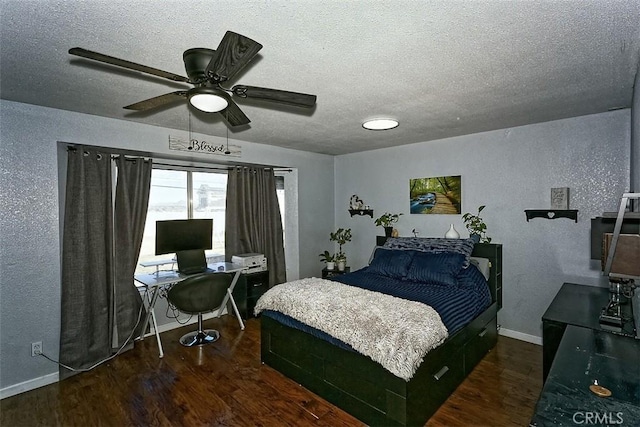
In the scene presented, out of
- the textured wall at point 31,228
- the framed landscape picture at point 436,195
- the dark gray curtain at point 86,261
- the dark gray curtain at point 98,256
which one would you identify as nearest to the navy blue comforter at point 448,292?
the framed landscape picture at point 436,195

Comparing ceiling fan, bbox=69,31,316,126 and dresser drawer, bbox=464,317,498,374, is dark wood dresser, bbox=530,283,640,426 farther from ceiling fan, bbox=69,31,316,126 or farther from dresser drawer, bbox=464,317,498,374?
ceiling fan, bbox=69,31,316,126

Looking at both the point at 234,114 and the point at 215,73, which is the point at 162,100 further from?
the point at 215,73

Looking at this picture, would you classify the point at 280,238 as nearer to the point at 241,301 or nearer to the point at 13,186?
the point at 241,301

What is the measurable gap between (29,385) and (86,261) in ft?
3.45

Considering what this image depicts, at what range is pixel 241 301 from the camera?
4.06 metres

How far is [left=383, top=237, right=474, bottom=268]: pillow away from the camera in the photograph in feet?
10.9

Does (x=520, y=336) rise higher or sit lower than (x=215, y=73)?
lower

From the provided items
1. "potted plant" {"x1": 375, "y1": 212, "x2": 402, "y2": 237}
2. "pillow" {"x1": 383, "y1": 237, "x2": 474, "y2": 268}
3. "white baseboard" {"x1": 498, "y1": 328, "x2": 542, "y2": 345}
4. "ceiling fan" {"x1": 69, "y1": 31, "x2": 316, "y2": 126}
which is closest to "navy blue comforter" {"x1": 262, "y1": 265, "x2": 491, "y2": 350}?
"pillow" {"x1": 383, "y1": 237, "x2": 474, "y2": 268}

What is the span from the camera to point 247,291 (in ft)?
13.2

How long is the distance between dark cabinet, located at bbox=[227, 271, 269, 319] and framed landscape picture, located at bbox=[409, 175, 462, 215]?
2307mm

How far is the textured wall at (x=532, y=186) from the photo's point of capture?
115 inches

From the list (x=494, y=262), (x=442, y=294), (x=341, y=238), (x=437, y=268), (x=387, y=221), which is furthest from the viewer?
(x=341, y=238)

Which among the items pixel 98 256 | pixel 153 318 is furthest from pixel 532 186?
pixel 98 256

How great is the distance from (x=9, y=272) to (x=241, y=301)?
89.0 inches
